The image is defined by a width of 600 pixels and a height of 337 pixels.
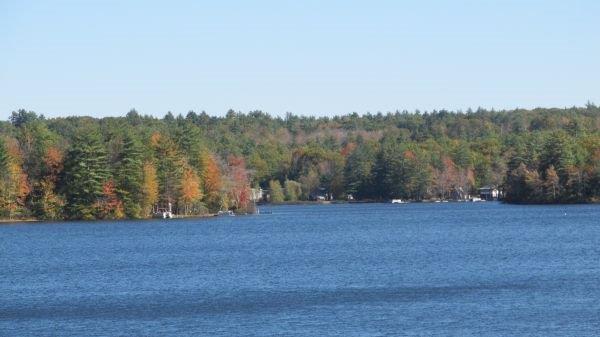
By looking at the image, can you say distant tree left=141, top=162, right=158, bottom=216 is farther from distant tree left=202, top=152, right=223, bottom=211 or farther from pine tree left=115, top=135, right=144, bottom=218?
distant tree left=202, top=152, right=223, bottom=211

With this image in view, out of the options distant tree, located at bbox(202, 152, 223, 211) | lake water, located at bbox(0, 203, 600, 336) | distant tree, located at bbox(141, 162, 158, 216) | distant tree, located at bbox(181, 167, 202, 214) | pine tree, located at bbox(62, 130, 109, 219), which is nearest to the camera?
lake water, located at bbox(0, 203, 600, 336)

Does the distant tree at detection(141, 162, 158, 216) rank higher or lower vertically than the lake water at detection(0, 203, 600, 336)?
higher

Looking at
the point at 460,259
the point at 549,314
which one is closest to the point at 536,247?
the point at 460,259

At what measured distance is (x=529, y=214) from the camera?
4951 inches

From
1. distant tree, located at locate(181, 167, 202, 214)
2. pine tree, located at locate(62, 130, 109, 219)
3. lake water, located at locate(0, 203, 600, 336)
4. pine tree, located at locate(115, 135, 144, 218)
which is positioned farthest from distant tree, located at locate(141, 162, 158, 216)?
lake water, located at locate(0, 203, 600, 336)

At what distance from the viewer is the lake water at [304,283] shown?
38781mm

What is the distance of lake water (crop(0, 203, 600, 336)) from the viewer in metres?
38.8

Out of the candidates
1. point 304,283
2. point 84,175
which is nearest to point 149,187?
point 84,175

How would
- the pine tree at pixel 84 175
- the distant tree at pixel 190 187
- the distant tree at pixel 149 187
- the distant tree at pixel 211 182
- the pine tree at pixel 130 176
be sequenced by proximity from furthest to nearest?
the distant tree at pixel 211 182, the distant tree at pixel 190 187, the distant tree at pixel 149 187, the pine tree at pixel 130 176, the pine tree at pixel 84 175

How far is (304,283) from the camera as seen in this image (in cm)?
5131

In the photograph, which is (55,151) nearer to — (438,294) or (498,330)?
(438,294)

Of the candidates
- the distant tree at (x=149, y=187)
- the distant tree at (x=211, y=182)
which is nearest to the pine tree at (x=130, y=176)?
the distant tree at (x=149, y=187)

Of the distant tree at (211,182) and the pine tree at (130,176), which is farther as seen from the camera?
the distant tree at (211,182)

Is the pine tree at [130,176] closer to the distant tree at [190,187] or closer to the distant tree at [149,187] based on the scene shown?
the distant tree at [149,187]
